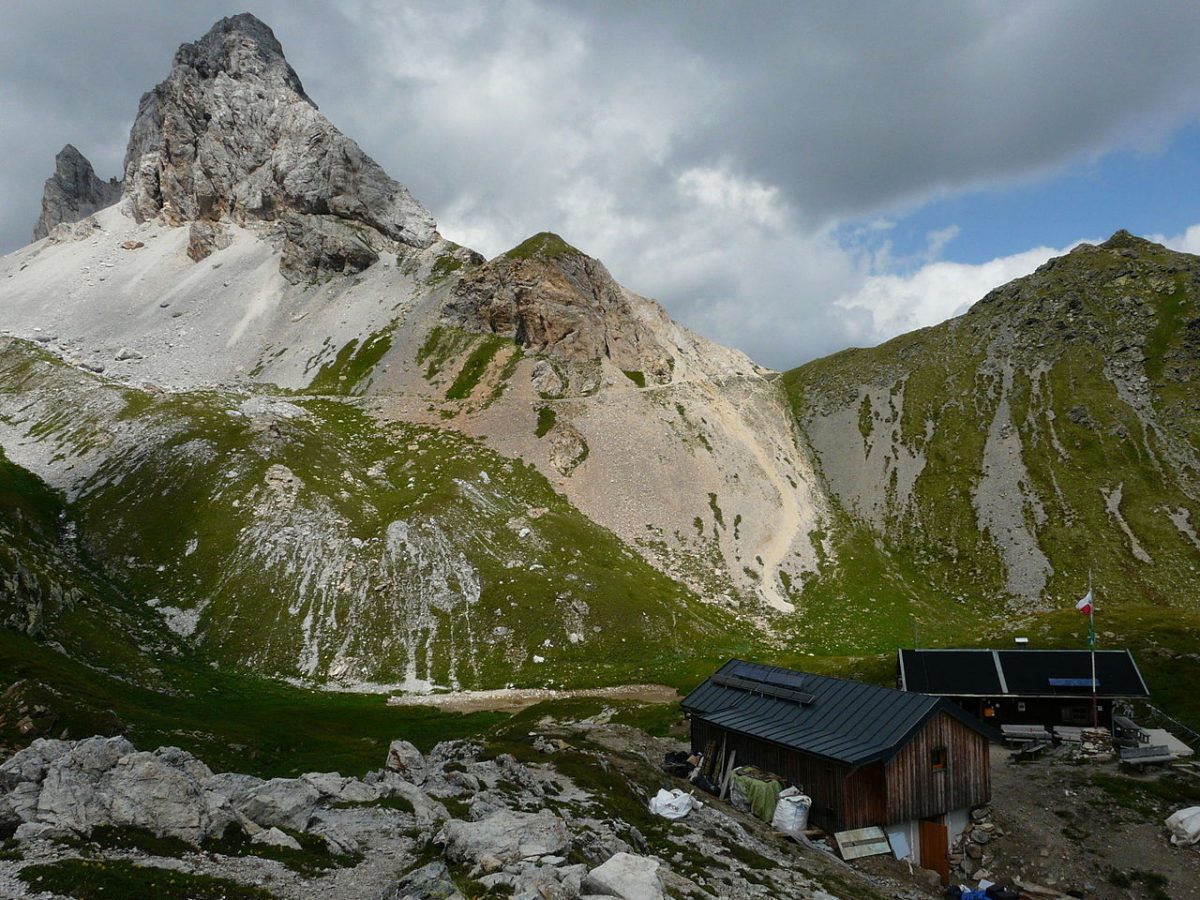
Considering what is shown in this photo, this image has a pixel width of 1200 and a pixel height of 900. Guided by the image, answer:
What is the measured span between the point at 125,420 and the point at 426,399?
43.0 metres

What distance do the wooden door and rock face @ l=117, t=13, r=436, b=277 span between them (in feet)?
514

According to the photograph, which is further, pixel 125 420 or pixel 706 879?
pixel 125 420

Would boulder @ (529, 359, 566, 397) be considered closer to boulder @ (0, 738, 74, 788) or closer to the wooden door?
the wooden door

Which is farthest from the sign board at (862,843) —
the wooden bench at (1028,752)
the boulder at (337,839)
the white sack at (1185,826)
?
Answer: the boulder at (337,839)

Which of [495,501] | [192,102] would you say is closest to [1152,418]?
[495,501]

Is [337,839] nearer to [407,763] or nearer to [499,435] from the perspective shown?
[407,763]

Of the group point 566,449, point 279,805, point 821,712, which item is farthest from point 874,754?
point 566,449

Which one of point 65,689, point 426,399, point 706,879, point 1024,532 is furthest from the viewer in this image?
point 426,399

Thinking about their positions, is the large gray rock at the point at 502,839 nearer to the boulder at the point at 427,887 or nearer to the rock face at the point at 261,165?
the boulder at the point at 427,887

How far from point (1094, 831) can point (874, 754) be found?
39.0 ft

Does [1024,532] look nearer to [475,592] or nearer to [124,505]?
[475,592]

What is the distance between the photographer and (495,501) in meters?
92.0

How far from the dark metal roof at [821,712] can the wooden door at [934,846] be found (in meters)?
5.06

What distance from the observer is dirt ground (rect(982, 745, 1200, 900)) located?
94.8 feet
